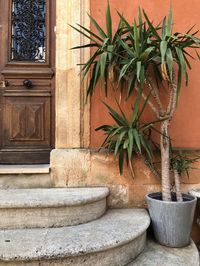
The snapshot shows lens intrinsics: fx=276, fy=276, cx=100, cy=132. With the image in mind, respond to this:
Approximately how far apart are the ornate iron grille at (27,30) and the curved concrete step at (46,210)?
151 centimetres

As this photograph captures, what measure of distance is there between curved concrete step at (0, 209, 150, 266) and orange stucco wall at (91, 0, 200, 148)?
32.7 inches

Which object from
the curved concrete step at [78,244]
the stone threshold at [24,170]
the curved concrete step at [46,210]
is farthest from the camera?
the stone threshold at [24,170]

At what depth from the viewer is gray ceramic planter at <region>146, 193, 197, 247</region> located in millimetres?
2150

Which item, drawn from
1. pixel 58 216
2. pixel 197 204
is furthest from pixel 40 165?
pixel 197 204

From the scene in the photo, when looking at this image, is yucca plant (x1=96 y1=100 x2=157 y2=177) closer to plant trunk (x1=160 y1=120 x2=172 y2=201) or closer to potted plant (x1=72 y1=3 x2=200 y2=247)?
potted plant (x1=72 y1=3 x2=200 y2=247)

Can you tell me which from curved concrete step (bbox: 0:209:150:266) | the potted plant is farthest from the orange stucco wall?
curved concrete step (bbox: 0:209:150:266)

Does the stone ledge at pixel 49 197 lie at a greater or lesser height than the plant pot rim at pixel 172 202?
greater

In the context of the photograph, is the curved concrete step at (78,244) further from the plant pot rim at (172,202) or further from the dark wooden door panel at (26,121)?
the dark wooden door panel at (26,121)

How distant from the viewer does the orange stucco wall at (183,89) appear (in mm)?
2605

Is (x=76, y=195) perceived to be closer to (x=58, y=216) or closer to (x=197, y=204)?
(x=58, y=216)

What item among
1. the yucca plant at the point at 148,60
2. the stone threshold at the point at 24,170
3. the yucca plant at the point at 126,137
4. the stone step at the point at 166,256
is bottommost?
the stone step at the point at 166,256

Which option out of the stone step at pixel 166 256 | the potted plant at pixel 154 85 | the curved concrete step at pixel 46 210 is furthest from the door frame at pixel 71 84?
the stone step at pixel 166 256

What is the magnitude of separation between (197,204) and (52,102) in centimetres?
172

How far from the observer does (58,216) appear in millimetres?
2094
